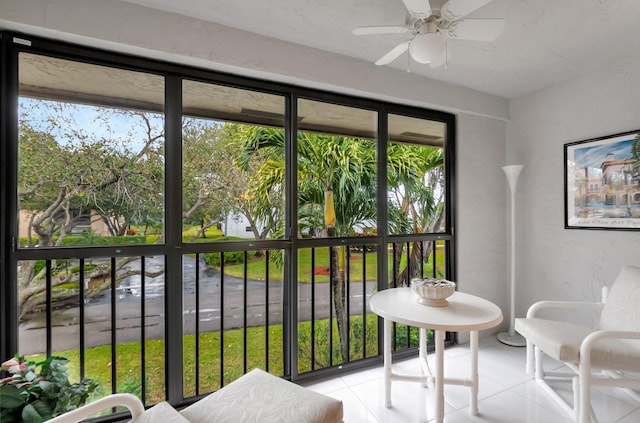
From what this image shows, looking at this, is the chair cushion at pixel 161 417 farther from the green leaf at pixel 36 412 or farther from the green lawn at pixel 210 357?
the green lawn at pixel 210 357

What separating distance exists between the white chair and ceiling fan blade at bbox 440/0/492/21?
70.9 inches

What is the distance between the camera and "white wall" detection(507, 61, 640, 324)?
92.4 inches

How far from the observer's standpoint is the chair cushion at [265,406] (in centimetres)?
120

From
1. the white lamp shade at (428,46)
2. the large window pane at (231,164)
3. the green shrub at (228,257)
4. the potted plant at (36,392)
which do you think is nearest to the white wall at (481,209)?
the white lamp shade at (428,46)

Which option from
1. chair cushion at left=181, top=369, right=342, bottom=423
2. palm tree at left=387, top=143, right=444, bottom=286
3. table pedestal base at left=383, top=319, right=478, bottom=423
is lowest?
table pedestal base at left=383, top=319, right=478, bottom=423

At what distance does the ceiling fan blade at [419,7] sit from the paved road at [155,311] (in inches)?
73.2

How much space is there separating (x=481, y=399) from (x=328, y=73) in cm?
250

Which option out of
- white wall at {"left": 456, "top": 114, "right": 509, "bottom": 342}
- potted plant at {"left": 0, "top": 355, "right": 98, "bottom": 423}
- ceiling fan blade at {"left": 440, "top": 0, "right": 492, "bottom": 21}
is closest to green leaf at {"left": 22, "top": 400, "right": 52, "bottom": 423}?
potted plant at {"left": 0, "top": 355, "right": 98, "bottom": 423}

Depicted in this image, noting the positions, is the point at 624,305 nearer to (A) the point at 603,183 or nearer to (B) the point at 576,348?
(B) the point at 576,348

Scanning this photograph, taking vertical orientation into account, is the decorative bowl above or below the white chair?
above

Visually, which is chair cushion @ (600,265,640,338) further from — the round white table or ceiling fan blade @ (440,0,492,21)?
ceiling fan blade @ (440,0,492,21)

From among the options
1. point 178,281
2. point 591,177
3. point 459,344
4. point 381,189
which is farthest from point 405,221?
point 178,281

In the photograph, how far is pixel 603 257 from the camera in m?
2.45

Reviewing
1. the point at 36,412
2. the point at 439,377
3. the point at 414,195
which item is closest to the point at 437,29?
the point at 414,195
